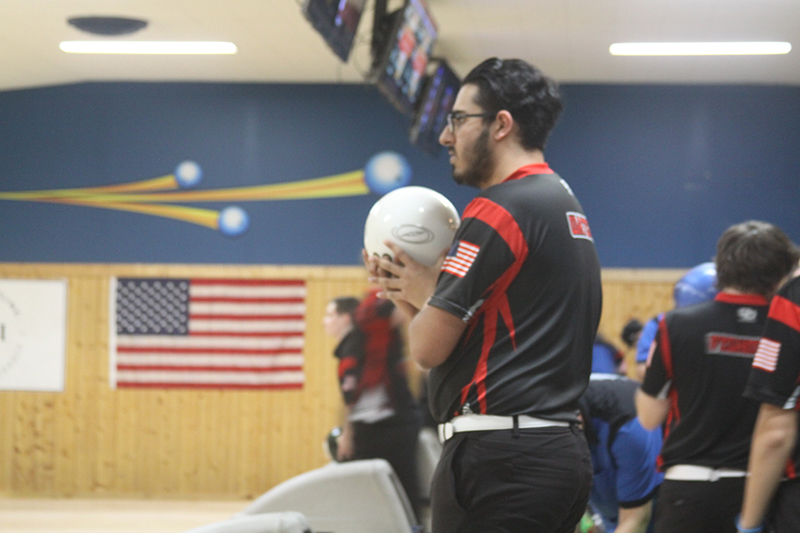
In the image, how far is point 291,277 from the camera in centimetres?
854

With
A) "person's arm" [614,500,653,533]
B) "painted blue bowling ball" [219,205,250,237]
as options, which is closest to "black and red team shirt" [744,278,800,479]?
"person's arm" [614,500,653,533]

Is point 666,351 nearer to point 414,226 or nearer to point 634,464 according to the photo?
point 634,464

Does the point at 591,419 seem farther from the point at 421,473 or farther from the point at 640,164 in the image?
the point at 640,164

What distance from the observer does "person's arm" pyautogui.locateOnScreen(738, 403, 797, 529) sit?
2.22 meters

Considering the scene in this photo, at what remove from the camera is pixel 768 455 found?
2223mm

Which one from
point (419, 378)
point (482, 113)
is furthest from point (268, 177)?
point (482, 113)

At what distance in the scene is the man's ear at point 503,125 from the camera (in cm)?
200

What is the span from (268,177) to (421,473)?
446 cm

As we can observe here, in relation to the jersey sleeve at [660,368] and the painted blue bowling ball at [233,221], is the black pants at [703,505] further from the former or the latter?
the painted blue bowling ball at [233,221]

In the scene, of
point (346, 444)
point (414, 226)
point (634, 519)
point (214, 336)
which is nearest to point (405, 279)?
point (414, 226)

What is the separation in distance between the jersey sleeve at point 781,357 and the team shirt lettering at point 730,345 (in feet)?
2.17

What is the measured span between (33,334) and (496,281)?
773 centimetres

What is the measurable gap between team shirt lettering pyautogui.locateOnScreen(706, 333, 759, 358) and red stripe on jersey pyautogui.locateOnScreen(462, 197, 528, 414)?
1.29 metres

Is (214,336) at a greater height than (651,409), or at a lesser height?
lesser
